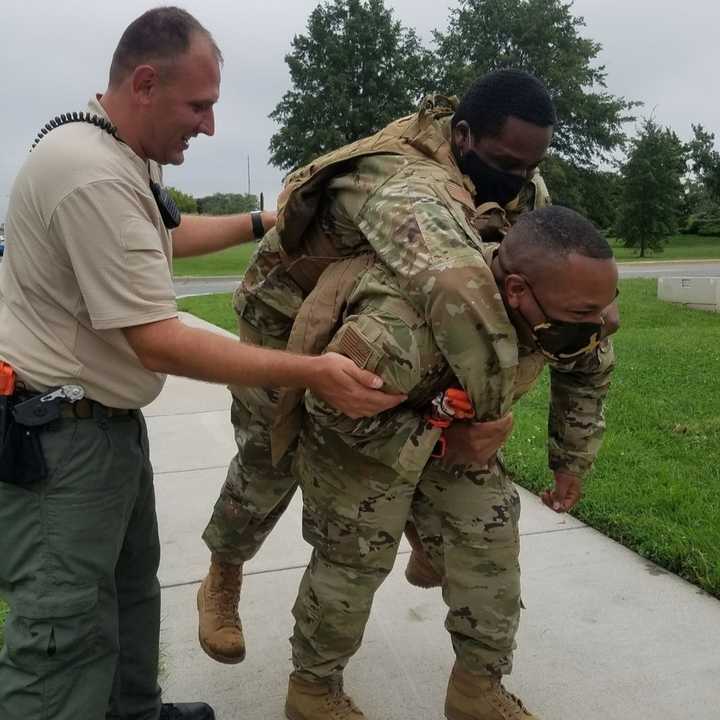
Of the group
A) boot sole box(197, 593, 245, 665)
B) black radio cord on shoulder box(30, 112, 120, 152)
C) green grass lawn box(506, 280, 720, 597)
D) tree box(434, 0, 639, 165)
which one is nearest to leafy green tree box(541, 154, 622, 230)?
tree box(434, 0, 639, 165)

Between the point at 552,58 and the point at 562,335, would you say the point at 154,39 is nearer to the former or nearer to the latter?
the point at 562,335

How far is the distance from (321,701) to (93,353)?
118cm

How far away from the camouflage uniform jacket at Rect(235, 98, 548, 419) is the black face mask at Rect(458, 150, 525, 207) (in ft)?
0.11

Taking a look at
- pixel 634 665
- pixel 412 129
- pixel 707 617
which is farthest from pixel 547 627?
pixel 412 129

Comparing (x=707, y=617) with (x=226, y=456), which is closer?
(x=707, y=617)

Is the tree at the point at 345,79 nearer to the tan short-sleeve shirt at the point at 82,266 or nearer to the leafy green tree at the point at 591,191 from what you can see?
the leafy green tree at the point at 591,191

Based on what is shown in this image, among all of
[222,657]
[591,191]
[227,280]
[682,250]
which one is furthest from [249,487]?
[591,191]

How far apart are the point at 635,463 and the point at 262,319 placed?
2740 millimetres

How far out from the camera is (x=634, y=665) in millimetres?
2621

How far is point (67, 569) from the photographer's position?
178 centimetres

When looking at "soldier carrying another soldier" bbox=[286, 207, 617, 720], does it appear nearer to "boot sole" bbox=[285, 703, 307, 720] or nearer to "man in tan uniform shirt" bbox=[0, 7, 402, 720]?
"boot sole" bbox=[285, 703, 307, 720]

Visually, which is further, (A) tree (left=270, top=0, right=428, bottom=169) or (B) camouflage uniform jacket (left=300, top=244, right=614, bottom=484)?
A: (A) tree (left=270, top=0, right=428, bottom=169)

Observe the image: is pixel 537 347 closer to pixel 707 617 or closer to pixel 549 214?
pixel 549 214

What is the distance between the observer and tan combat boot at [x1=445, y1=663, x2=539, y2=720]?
7.42ft
